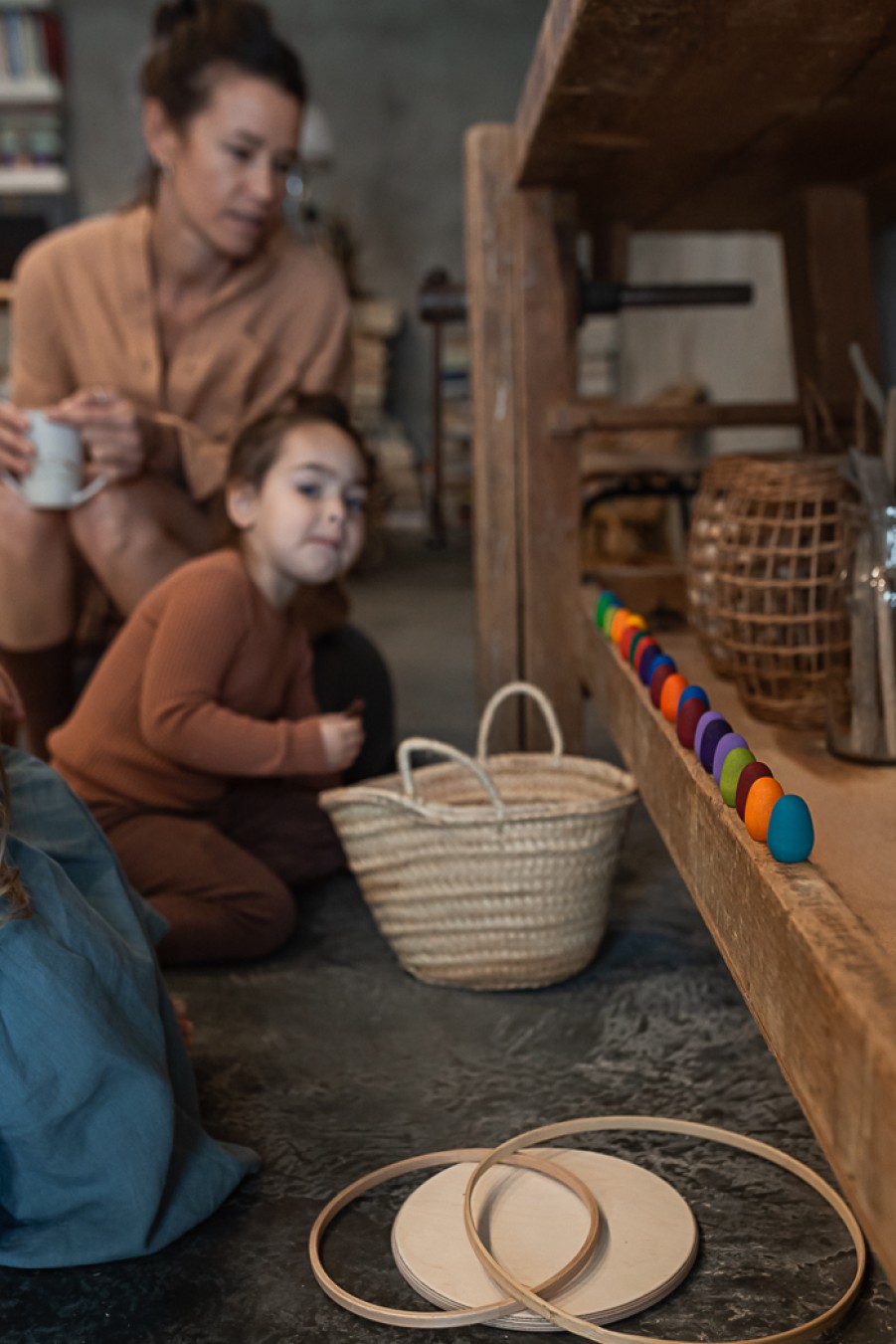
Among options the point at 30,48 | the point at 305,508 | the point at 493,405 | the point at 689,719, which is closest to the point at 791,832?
the point at 689,719

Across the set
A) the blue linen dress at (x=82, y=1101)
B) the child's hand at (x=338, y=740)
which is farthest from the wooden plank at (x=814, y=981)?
the child's hand at (x=338, y=740)

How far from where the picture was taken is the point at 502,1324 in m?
0.96

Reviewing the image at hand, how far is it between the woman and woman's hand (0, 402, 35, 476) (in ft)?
0.04

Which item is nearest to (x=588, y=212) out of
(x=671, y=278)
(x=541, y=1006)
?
(x=541, y=1006)

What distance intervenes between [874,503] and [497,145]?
891mm

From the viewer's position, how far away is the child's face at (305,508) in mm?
1840

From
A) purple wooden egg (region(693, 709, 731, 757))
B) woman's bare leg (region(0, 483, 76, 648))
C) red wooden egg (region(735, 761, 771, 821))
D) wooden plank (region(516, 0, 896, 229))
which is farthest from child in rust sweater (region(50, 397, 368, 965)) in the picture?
red wooden egg (region(735, 761, 771, 821))

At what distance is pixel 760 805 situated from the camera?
867 mm

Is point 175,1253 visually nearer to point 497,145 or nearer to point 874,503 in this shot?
point 874,503

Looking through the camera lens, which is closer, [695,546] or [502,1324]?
[502,1324]

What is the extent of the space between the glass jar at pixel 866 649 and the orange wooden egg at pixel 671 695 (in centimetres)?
17

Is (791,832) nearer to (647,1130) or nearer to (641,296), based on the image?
(647,1130)

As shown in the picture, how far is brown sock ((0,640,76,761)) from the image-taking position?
2262mm

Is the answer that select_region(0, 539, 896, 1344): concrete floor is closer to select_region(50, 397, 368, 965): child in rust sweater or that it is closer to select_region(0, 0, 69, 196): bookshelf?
select_region(50, 397, 368, 965): child in rust sweater
